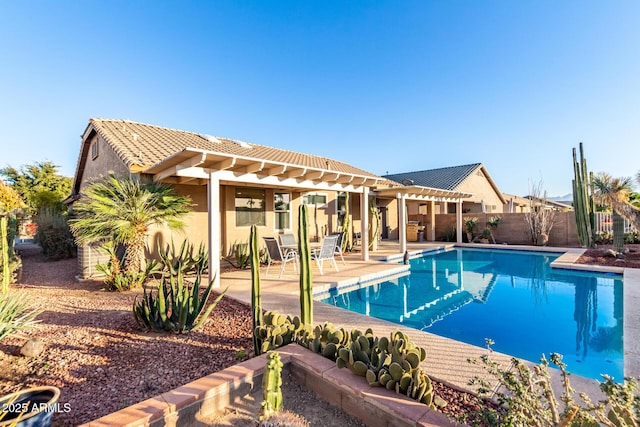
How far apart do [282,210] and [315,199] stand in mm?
2512

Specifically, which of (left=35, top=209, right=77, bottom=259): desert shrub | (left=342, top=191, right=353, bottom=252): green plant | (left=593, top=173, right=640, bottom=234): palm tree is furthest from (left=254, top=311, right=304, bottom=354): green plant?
(left=593, top=173, right=640, bottom=234): palm tree

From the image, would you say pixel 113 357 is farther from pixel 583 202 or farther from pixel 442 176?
pixel 442 176

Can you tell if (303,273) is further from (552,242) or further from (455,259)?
(552,242)

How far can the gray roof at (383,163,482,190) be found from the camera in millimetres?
22844

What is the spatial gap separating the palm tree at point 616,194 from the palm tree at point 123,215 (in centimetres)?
1650

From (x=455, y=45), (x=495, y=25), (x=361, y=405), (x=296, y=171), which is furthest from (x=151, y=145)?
(x=495, y=25)

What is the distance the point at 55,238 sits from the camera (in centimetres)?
1164

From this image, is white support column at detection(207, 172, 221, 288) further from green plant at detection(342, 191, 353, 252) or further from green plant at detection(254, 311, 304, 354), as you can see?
green plant at detection(342, 191, 353, 252)

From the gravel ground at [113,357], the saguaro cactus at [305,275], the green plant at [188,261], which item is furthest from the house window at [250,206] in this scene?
the saguaro cactus at [305,275]

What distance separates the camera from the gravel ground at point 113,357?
2.66 metres

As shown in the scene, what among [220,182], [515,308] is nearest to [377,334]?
[515,308]

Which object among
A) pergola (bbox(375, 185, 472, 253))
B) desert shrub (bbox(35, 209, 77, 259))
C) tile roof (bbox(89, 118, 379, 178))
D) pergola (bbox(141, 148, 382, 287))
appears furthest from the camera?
pergola (bbox(375, 185, 472, 253))

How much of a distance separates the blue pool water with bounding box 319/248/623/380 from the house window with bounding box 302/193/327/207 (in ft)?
17.4

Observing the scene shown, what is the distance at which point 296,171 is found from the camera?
842cm
